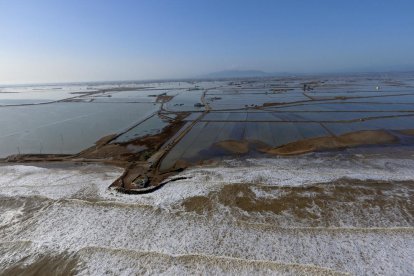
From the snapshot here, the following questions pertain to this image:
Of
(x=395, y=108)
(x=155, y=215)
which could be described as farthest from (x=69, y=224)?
(x=395, y=108)

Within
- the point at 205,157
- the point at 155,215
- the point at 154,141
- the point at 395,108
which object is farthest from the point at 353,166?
the point at 395,108

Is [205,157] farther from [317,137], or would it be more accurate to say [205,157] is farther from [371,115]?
[371,115]

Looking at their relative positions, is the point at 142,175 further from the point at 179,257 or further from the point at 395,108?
the point at 395,108

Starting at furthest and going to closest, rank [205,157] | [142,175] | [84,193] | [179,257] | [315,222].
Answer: [205,157]
[142,175]
[84,193]
[315,222]
[179,257]

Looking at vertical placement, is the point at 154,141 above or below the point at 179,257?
above

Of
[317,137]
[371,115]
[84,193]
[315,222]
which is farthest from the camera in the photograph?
[371,115]

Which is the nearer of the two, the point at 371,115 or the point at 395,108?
the point at 371,115
